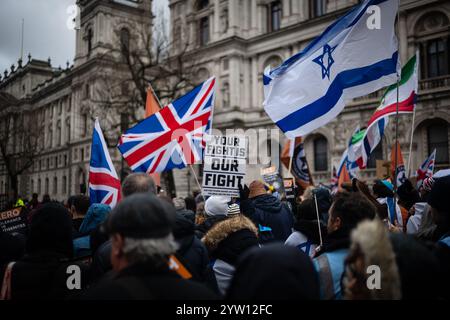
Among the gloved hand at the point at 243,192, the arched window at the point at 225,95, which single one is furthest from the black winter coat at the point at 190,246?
the arched window at the point at 225,95

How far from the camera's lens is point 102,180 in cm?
688

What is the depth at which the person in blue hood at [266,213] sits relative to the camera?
5109 mm

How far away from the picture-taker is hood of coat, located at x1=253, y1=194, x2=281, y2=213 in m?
5.23

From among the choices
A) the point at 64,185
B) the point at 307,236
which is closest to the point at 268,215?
the point at 307,236

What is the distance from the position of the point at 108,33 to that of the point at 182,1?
1107cm

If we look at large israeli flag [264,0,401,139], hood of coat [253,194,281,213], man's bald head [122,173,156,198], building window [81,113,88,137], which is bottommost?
hood of coat [253,194,281,213]

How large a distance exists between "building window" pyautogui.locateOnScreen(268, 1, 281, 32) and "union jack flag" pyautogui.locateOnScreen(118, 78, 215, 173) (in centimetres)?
2833

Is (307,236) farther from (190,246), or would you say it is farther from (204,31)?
(204,31)

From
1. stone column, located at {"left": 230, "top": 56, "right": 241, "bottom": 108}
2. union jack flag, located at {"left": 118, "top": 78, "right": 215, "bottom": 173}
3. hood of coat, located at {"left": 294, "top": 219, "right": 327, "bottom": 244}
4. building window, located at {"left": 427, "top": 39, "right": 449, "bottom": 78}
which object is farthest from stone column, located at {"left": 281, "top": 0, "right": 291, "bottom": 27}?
hood of coat, located at {"left": 294, "top": 219, "right": 327, "bottom": 244}

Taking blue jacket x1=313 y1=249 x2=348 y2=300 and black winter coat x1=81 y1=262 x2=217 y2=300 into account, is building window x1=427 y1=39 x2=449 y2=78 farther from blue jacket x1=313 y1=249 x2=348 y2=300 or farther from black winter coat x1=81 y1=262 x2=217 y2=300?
black winter coat x1=81 y1=262 x2=217 y2=300

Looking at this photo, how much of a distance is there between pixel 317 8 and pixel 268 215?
96.8ft
